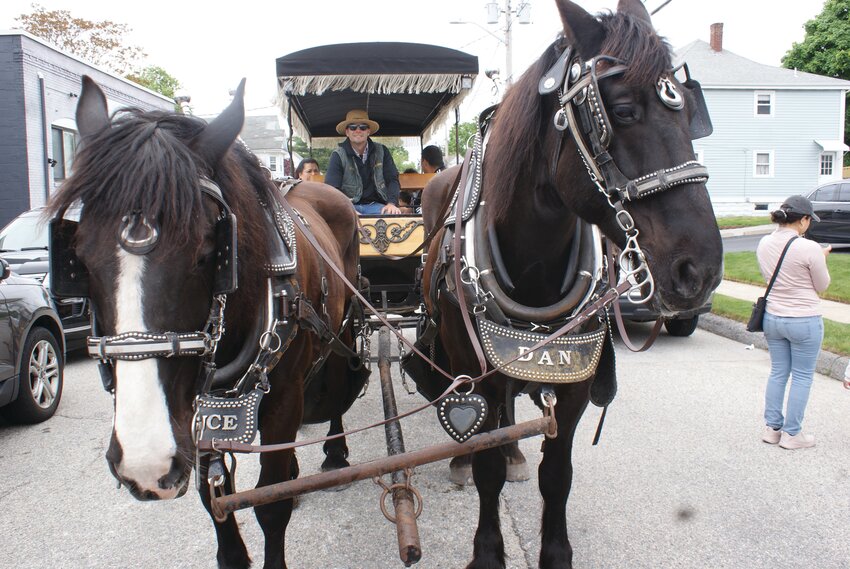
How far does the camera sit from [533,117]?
7.32ft

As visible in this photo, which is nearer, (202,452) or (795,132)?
(202,452)

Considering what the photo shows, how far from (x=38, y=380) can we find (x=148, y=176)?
15.7ft

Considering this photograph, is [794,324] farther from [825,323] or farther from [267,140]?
[267,140]

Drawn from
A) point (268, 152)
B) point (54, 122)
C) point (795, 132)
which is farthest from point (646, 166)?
point (268, 152)

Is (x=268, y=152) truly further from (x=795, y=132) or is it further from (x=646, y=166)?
(x=646, y=166)

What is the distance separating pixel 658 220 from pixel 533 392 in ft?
3.38

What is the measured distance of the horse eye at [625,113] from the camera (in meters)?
1.86

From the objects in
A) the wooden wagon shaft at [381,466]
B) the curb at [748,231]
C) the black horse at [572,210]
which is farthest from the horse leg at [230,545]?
the curb at [748,231]

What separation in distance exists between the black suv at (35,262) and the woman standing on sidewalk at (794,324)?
20.6 feet

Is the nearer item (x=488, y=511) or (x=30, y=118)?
(x=488, y=511)

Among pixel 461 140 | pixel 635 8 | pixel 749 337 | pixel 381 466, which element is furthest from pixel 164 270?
pixel 461 140

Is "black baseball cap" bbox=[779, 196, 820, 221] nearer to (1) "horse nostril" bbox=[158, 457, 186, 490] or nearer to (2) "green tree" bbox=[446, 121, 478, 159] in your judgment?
(2) "green tree" bbox=[446, 121, 478, 159]

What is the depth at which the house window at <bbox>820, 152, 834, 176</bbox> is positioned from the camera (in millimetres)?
32188

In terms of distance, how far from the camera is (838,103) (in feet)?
103
